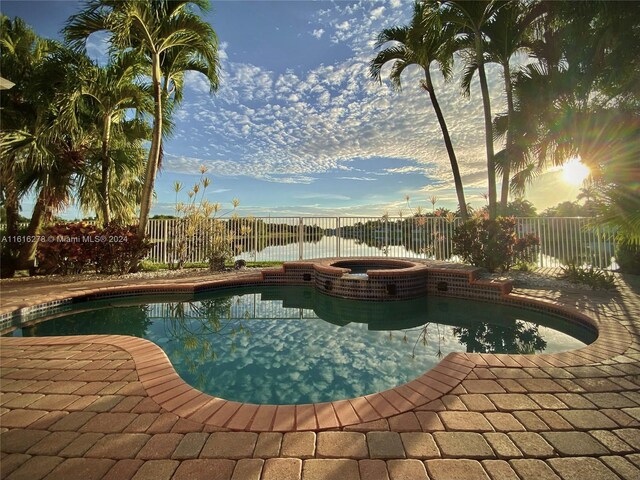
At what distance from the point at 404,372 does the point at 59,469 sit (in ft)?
7.61

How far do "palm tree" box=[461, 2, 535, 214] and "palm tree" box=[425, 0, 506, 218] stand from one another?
7.3 inches

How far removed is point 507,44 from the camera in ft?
24.0

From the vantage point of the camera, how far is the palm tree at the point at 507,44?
713cm

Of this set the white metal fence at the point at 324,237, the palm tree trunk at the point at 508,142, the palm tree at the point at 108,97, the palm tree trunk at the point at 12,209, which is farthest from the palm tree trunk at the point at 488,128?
the palm tree trunk at the point at 12,209

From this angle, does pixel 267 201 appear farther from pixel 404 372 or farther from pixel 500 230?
pixel 404 372

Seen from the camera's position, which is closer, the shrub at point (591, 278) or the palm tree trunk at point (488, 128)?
the shrub at point (591, 278)

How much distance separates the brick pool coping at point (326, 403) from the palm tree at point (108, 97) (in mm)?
6134

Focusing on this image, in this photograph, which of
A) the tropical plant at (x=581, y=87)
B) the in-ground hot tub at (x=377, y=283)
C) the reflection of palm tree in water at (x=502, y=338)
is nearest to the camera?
the reflection of palm tree in water at (x=502, y=338)

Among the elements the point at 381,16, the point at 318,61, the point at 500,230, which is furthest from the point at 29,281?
the point at 381,16

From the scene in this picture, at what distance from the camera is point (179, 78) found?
8391 mm

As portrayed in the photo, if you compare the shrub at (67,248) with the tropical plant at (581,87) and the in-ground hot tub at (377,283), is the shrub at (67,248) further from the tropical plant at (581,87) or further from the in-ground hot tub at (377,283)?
the tropical plant at (581,87)

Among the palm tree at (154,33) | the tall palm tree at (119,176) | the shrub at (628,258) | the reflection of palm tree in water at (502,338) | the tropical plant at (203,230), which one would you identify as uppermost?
the palm tree at (154,33)

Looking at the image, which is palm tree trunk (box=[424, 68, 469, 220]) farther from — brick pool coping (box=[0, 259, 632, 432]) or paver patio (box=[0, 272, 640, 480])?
paver patio (box=[0, 272, 640, 480])

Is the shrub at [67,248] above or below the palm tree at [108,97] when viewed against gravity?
below
